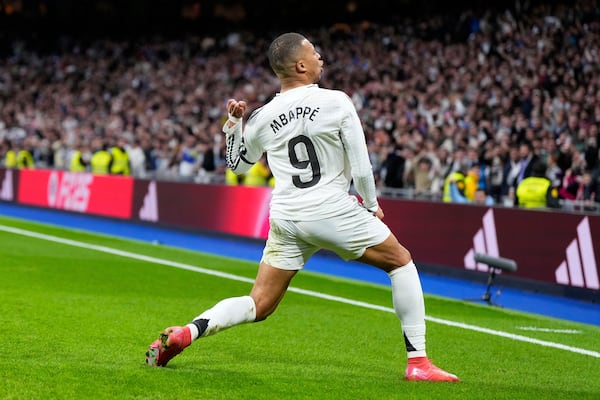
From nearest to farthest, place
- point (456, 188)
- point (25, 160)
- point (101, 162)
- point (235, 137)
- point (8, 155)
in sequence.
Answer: point (235, 137) < point (456, 188) < point (101, 162) < point (25, 160) < point (8, 155)

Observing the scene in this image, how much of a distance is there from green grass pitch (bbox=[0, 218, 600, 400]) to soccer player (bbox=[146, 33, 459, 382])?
39 centimetres

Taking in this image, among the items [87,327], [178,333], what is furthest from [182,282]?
[178,333]

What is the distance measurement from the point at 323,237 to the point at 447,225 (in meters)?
8.98

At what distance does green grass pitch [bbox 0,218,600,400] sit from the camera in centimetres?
595

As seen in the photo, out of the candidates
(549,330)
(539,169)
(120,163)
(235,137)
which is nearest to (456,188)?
(539,169)

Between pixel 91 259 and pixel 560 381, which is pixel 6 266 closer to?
pixel 91 259

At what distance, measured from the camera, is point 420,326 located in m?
6.36

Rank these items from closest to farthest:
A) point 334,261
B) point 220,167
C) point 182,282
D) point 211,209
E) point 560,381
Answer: point 560,381 < point 182,282 < point 334,261 < point 211,209 < point 220,167

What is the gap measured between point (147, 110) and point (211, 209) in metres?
11.6

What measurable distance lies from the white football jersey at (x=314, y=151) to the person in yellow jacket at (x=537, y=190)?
9.17 meters

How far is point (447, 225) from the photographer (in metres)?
14.9

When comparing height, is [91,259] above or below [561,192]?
below

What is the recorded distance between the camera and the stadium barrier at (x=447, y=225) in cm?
1280

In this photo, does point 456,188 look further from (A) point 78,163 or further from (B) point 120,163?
(A) point 78,163
